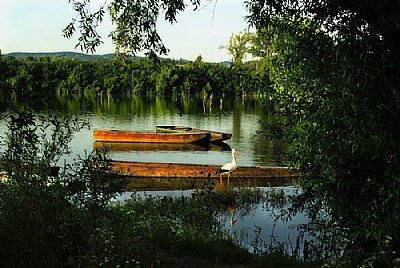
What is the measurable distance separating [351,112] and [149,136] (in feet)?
78.8

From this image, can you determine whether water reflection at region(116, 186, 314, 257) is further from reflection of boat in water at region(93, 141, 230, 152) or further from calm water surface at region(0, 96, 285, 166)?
reflection of boat in water at region(93, 141, 230, 152)

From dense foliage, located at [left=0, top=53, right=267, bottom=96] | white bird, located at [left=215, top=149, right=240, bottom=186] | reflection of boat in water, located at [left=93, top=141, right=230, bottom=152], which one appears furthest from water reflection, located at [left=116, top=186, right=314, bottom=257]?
dense foliage, located at [left=0, top=53, right=267, bottom=96]

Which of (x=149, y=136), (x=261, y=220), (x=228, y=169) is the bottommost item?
(x=261, y=220)

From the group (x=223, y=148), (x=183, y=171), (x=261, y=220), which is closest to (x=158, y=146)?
(x=223, y=148)

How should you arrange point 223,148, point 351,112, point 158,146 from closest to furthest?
point 351,112 < point 158,146 < point 223,148

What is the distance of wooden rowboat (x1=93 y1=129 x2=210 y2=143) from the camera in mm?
29031

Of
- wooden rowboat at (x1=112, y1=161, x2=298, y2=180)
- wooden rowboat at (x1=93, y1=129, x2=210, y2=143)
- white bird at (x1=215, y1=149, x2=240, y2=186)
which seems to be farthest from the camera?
wooden rowboat at (x1=93, y1=129, x2=210, y2=143)

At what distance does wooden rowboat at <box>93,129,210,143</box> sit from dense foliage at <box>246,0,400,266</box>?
2179 centimetres

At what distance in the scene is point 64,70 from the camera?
3617 inches

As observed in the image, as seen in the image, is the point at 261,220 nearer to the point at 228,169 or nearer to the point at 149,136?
the point at 228,169

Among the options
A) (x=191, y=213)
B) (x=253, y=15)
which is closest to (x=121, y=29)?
(x=253, y=15)

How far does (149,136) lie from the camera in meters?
29.0

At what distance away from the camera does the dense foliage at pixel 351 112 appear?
5.13m

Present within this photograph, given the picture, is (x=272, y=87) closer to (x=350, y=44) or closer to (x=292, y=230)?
(x=350, y=44)
